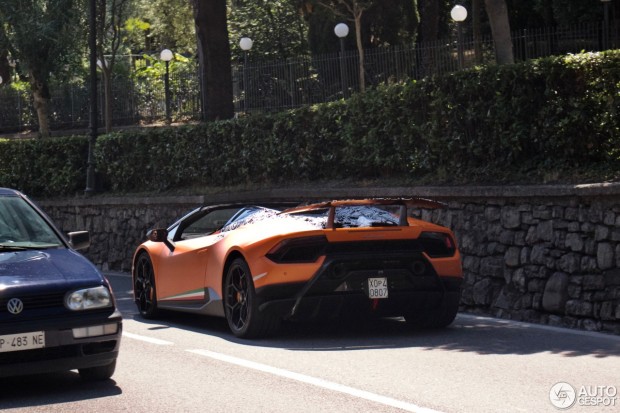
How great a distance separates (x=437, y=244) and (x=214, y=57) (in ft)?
51.2

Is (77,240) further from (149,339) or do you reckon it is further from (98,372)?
(149,339)

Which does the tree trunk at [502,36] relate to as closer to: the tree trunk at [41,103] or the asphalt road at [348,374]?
the asphalt road at [348,374]

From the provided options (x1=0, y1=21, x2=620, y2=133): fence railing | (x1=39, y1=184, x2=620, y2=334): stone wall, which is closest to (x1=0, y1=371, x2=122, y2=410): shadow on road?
(x1=39, y1=184, x2=620, y2=334): stone wall

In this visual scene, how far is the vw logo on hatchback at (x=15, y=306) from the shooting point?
7934 mm

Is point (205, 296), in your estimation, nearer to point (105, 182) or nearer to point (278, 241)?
point (278, 241)

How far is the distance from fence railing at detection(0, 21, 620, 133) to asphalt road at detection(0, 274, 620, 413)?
11144 mm

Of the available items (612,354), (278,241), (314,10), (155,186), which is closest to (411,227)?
(278,241)

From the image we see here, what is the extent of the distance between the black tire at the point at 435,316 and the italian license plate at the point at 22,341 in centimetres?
449

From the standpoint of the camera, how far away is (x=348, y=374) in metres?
8.87

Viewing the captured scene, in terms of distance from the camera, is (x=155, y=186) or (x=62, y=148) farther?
(x=62, y=148)

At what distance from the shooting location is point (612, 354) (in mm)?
9906

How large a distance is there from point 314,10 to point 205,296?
27882 mm

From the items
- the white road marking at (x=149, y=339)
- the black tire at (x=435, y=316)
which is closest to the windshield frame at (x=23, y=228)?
the white road marking at (x=149, y=339)

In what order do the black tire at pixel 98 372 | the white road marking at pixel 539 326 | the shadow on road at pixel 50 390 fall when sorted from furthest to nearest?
the white road marking at pixel 539 326 → the black tire at pixel 98 372 → the shadow on road at pixel 50 390
